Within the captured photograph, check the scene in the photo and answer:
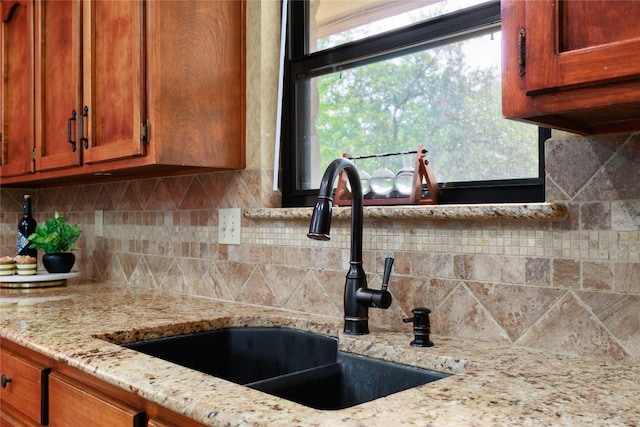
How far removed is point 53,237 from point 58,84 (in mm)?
634

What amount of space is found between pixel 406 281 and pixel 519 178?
1.18 feet

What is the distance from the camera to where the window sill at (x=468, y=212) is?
120 centimetres

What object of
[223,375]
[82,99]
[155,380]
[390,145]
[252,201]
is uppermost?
[82,99]

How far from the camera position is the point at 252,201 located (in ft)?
6.34

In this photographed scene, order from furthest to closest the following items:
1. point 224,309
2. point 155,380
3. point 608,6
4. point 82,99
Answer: point 82,99
point 224,309
point 155,380
point 608,6

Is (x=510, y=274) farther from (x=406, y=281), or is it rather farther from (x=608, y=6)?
(x=608, y=6)

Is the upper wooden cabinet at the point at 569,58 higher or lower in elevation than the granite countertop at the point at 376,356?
higher

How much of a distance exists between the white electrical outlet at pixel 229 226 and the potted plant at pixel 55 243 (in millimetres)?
880

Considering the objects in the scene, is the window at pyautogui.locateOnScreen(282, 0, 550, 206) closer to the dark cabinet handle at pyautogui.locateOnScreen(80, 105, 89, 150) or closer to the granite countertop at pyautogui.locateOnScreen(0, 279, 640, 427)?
the granite countertop at pyautogui.locateOnScreen(0, 279, 640, 427)

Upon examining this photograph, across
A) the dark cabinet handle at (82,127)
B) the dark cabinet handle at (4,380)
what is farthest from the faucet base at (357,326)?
the dark cabinet handle at (82,127)

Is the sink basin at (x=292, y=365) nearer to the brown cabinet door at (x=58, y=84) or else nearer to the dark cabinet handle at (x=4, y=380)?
the dark cabinet handle at (x=4, y=380)

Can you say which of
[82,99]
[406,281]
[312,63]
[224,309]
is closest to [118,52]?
[82,99]

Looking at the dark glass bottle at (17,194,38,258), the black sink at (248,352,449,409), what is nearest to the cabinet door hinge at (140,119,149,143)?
the black sink at (248,352,449,409)

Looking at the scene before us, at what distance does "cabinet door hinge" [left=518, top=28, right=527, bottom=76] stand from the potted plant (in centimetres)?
214
